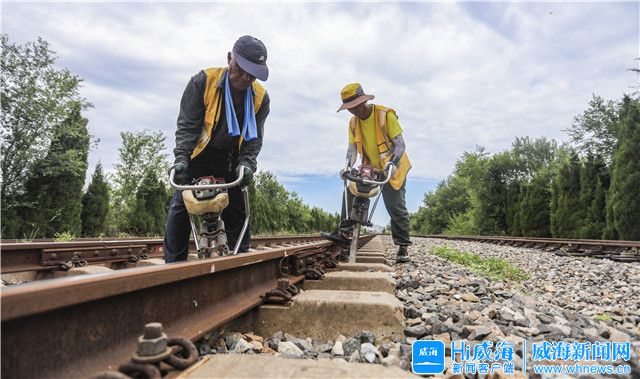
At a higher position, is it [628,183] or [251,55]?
[628,183]

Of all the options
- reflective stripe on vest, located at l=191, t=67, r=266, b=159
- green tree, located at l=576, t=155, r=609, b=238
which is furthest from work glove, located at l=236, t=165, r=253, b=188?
green tree, located at l=576, t=155, r=609, b=238

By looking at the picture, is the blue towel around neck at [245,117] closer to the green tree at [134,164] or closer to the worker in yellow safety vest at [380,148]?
the worker in yellow safety vest at [380,148]

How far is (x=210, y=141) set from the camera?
3334 millimetres

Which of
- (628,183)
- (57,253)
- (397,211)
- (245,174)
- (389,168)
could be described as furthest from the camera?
(628,183)

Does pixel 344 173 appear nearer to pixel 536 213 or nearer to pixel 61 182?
pixel 61 182

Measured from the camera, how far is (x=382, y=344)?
1.87 m

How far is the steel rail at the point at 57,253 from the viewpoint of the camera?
340 cm

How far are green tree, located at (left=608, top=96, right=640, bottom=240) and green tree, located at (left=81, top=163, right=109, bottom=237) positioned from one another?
69.7ft

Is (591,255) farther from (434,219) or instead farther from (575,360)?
(434,219)

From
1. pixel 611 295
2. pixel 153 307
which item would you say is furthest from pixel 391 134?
pixel 153 307

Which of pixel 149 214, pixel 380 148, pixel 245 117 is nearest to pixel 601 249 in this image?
pixel 380 148

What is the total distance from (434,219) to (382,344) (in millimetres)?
66665

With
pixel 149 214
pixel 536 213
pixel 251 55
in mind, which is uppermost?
pixel 536 213

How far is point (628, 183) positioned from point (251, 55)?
18148 mm
